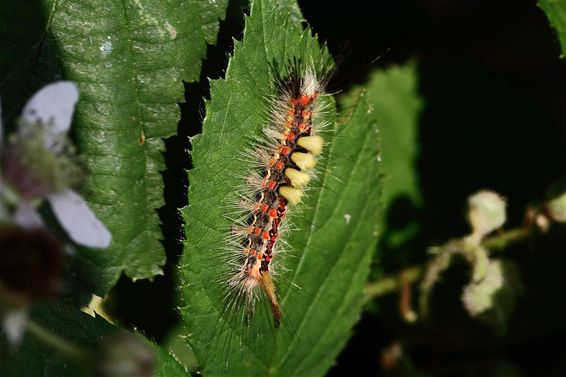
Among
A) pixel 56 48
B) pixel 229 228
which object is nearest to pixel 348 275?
→ pixel 229 228

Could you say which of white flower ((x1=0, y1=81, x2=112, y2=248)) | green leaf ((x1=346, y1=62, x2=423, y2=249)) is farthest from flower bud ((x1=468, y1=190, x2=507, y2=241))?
white flower ((x1=0, y1=81, x2=112, y2=248))

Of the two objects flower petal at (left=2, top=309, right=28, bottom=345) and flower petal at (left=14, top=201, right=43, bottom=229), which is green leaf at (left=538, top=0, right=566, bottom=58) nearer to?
flower petal at (left=14, top=201, right=43, bottom=229)

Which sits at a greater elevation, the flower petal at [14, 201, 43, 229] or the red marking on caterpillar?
the red marking on caterpillar

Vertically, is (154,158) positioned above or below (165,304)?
above

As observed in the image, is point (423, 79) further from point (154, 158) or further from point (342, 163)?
point (154, 158)

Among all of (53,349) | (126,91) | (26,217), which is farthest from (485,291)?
(26,217)

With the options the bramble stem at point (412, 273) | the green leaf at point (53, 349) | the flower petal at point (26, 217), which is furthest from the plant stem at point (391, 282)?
the flower petal at point (26, 217)
